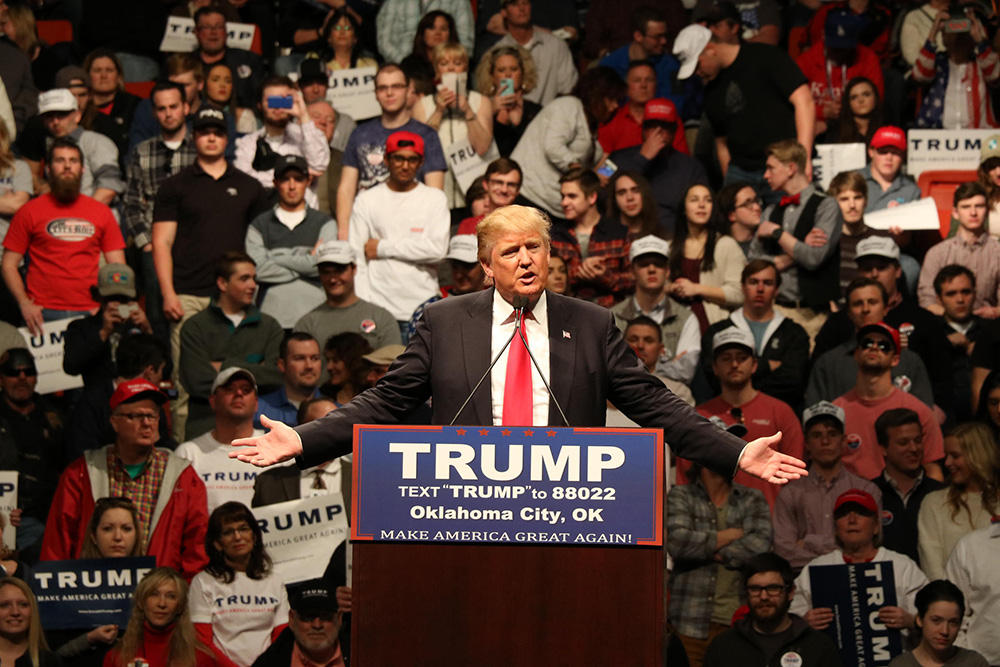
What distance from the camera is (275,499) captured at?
8.17 m

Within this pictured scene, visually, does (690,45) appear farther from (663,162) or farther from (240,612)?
(240,612)

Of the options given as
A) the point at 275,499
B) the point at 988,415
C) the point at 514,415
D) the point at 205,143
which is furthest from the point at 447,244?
the point at 514,415

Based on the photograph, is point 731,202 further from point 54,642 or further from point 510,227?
point 510,227

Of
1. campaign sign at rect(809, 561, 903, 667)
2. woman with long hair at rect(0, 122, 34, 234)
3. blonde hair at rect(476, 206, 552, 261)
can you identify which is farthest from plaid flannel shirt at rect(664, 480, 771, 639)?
woman with long hair at rect(0, 122, 34, 234)

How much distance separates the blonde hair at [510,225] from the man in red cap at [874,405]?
4882mm

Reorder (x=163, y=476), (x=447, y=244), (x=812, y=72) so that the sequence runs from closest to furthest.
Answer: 1. (x=163, y=476)
2. (x=447, y=244)
3. (x=812, y=72)

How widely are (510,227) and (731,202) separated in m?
6.12

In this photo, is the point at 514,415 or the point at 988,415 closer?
the point at 514,415

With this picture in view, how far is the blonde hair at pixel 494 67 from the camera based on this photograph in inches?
429

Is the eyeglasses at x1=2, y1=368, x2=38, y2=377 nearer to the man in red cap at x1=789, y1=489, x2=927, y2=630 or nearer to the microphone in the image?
the man in red cap at x1=789, y1=489, x2=927, y2=630

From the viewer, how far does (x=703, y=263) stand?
31.9 feet

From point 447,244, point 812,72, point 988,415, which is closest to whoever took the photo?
point 988,415

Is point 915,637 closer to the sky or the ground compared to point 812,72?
closer to the ground

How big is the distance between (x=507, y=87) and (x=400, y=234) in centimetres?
159
